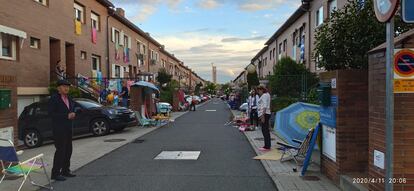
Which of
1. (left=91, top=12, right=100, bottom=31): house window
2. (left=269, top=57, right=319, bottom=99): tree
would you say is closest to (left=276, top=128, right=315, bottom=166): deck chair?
(left=269, top=57, right=319, bottom=99): tree

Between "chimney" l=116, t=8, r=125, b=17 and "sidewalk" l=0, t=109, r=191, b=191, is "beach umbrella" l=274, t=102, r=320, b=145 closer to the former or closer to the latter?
"sidewalk" l=0, t=109, r=191, b=191

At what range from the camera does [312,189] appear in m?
7.03

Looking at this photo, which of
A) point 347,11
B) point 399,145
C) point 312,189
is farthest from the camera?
point 347,11

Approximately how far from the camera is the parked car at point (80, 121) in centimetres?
1494

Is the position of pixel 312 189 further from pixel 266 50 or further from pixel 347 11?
pixel 266 50

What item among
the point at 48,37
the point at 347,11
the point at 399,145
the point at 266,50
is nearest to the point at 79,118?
the point at 48,37

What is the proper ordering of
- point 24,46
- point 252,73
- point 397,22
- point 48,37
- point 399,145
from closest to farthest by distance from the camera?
point 399,145 < point 397,22 < point 24,46 < point 48,37 < point 252,73

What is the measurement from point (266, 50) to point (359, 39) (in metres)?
45.8

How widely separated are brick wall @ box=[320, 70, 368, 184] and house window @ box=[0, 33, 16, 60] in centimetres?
1481

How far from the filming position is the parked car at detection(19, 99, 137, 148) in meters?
14.9

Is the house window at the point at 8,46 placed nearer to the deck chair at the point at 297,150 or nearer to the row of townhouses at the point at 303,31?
the row of townhouses at the point at 303,31

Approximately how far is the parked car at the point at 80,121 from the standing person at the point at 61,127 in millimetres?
7075

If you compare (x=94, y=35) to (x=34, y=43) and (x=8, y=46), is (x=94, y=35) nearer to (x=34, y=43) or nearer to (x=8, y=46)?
(x=34, y=43)

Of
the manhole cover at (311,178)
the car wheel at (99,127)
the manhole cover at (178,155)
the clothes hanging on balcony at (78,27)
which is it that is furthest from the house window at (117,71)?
the manhole cover at (311,178)
